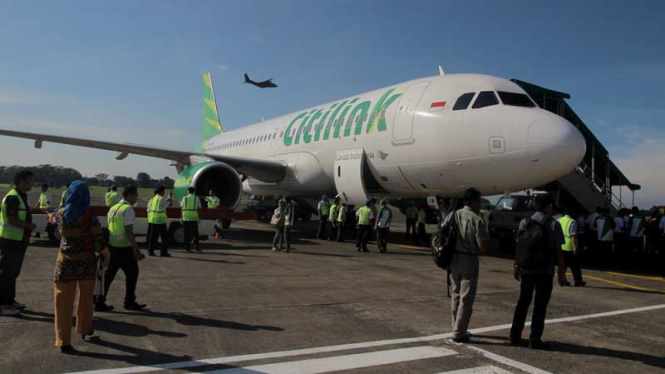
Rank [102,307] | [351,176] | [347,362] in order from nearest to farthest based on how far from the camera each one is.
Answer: [347,362] → [102,307] → [351,176]

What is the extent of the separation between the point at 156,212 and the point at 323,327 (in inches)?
259

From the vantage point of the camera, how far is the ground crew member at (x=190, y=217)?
11625mm

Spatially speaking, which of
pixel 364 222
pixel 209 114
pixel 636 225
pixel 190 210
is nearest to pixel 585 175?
pixel 636 225

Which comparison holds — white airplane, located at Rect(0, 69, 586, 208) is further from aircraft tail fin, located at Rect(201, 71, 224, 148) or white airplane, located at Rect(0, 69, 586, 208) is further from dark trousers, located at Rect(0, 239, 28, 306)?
aircraft tail fin, located at Rect(201, 71, 224, 148)

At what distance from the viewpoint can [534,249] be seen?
15.9ft

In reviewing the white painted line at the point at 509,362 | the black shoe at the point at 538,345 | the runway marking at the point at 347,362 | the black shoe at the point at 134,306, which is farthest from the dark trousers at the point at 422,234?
the runway marking at the point at 347,362

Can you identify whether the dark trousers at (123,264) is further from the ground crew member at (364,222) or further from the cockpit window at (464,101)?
the ground crew member at (364,222)

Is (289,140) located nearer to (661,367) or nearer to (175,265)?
(175,265)

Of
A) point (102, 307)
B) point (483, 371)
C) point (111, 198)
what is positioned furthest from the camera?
point (111, 198)

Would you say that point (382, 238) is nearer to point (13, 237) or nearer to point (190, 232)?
point (190, 232)

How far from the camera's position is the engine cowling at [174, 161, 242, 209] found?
1483 cm

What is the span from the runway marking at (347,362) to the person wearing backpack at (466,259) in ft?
1.28

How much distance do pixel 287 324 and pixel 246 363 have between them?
1282 millimetres

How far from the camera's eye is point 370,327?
527cm
